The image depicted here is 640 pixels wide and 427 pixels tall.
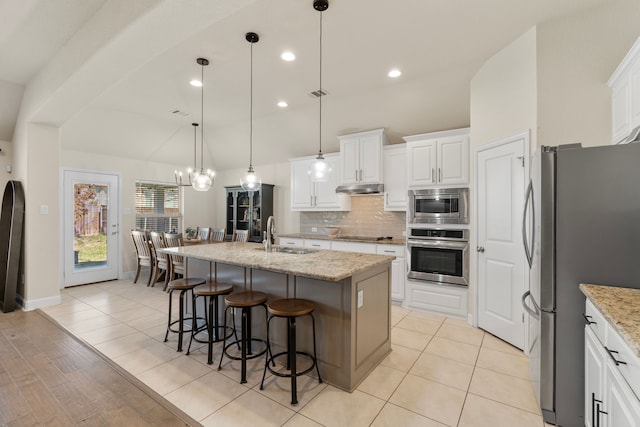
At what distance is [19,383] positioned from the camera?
232 centimetres

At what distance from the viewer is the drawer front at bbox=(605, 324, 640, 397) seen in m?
1.02

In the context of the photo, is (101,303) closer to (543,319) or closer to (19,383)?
(19,383)

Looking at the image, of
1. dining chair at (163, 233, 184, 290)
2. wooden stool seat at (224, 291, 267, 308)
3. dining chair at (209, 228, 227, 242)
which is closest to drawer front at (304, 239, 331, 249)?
dining chair at (209, 228, 227, 242)

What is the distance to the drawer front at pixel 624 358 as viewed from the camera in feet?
3.34

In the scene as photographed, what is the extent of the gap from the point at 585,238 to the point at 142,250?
6.10m

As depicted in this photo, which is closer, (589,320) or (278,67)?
(589,320)

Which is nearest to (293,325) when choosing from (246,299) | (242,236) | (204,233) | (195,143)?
(246,299)

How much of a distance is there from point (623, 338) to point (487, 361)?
1.83m

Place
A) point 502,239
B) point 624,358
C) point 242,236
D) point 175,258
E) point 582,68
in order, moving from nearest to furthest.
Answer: point 624,358 < point 582,68 < point 502,239 < point 175,258 < point 242,236

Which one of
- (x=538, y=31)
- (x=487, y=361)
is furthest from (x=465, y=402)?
(x=538, y=31)

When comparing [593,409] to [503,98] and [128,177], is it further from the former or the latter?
[128,177]

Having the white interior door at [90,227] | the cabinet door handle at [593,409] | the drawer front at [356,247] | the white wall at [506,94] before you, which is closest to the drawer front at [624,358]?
the cabinet door handle at [593,409]

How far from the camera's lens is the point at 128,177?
5887 mm

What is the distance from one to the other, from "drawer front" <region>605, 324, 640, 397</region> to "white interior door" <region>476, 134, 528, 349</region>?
1.66 m
